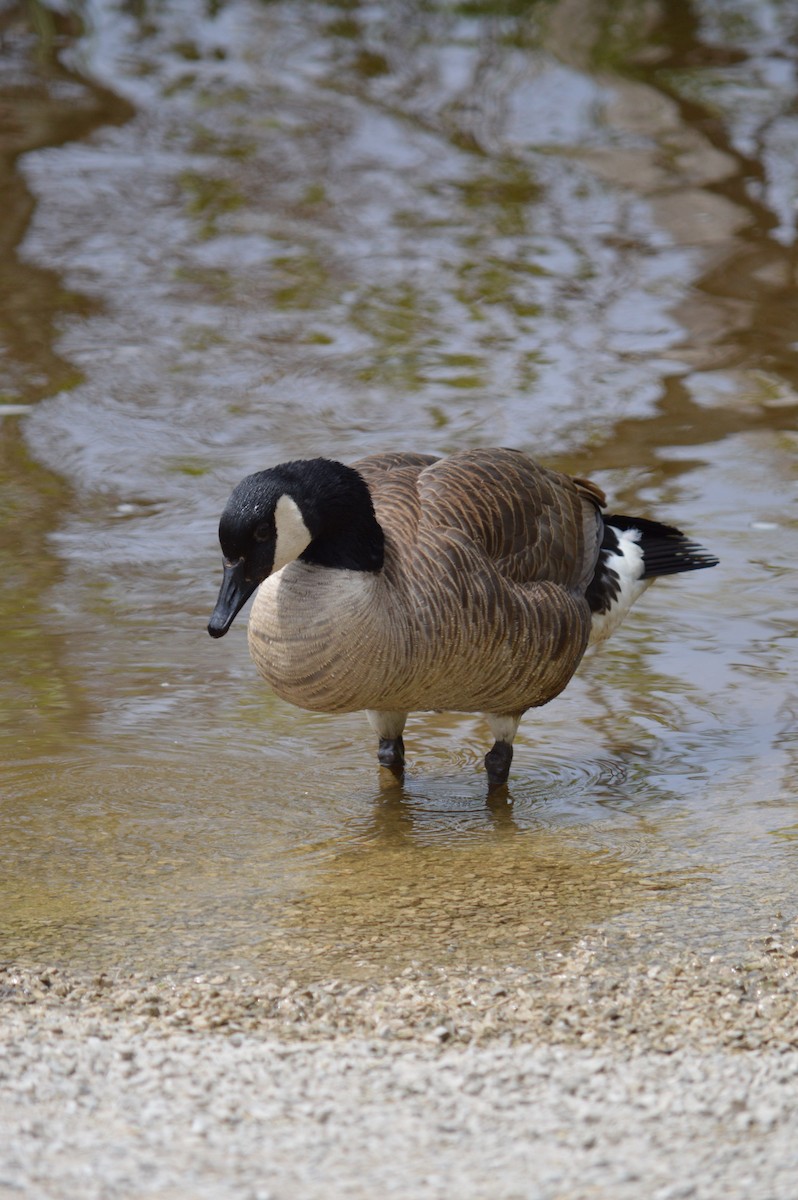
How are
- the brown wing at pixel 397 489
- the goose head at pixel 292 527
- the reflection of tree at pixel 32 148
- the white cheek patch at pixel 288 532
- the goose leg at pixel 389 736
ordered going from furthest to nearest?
the reflection of tree at pixel 32 148 → the goose leg at pixel 389 736 → the brown wing at pixel 397 489 → the white cheek patch at pixel 288 532 → the goose head at pixel 292 527

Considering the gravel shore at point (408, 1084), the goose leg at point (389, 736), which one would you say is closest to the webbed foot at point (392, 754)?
the goose leg at point (389, 736)

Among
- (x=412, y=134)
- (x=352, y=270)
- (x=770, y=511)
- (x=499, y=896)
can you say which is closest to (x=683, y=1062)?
(x=499, y=896)

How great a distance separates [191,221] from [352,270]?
1.62 m

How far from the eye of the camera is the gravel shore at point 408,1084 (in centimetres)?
322

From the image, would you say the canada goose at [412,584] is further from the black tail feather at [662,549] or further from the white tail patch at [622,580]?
the black tail feather at [662,549]

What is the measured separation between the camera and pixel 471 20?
17.1 metres

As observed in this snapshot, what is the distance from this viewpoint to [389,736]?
20.0ft

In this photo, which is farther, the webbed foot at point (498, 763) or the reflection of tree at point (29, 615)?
the reflection of tree at point (29, 615)

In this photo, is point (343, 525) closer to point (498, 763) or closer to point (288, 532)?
point (288, 532)

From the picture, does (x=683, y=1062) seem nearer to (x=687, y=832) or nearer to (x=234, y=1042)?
(x=234, y=1042)

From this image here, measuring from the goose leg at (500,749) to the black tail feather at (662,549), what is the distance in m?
1.01

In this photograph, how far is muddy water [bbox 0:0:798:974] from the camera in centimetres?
527

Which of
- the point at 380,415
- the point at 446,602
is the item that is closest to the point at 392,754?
the point at 446,602

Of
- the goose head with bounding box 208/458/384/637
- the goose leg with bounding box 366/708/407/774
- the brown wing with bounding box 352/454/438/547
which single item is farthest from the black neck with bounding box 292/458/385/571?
the goose leg with bounding box 366/708/407/774
